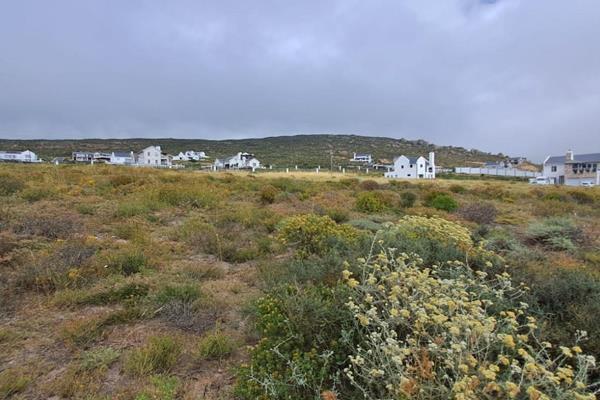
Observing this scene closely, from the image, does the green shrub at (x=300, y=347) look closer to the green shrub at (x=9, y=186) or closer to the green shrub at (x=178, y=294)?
the green shrub at (x=178, y=294)

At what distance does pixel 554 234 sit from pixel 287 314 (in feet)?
27.5

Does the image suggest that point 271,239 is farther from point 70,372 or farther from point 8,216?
point 8,216

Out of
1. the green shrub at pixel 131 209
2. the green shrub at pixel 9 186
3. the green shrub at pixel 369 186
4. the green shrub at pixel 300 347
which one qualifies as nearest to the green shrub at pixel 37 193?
the green shrub at pixel 9 186

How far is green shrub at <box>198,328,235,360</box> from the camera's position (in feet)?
10.4

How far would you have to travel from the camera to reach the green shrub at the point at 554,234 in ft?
25.3

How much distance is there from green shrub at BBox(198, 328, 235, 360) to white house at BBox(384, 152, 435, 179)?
184 feet

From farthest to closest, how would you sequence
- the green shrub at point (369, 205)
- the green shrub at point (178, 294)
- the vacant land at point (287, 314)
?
the green shrub at point (369, 205) → the green shrub at point (178, 294) → the vacant land at point (287, 314)

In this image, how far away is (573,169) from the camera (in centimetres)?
5031

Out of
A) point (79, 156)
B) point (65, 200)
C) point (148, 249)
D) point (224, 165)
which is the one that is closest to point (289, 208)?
point (148, 249)

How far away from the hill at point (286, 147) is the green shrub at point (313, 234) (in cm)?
7483

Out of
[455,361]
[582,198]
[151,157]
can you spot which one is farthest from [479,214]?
[151,157]

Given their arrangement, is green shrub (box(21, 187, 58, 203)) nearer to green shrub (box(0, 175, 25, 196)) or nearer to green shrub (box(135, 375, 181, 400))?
green shrub (box(0, 175, 25, 196))

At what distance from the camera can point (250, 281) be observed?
498 centimetres

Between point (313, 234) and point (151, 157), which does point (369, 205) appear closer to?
point (313, 234)
